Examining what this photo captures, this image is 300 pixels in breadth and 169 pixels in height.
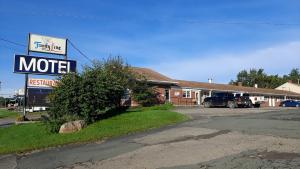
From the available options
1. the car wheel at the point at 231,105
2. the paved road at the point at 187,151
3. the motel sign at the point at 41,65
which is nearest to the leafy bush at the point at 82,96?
the motel sign at the point at 41,65

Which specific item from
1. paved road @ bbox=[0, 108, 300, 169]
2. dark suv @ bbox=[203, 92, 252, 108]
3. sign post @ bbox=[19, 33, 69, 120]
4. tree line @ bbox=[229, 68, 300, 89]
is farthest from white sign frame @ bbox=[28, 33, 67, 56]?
tree line @ bbox=[229, 68, 300, 89]

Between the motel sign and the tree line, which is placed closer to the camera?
the motel sign

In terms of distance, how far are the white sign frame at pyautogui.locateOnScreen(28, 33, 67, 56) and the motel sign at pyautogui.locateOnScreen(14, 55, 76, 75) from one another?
4.60 feet

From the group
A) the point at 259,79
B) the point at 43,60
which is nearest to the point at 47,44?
the point at 43,60

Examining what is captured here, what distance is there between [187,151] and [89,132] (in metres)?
8.08

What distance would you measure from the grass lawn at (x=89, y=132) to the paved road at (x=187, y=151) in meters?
1.46

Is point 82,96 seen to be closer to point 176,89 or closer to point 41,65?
point 41,65

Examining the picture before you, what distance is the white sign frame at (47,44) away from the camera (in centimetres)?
3228

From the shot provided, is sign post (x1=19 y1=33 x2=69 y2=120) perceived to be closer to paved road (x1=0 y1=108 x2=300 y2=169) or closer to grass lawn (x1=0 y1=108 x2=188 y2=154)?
grass lawn (x1=0 y1=108 x2=188 y2=154)

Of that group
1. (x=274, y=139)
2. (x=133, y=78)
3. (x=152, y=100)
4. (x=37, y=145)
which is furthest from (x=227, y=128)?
(x=152, y=100)

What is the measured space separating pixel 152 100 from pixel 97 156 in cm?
3171

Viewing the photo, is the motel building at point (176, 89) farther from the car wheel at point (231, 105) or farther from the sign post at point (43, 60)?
the sign post at point (43, 60)

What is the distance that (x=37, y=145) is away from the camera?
17.9 metres

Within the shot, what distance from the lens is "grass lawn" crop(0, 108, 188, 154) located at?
18.4 meters
